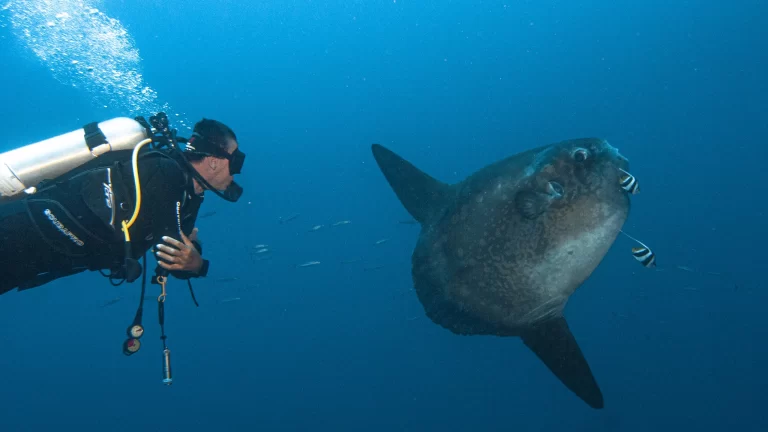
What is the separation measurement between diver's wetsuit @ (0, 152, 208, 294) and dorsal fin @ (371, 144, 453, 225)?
2.50 metres

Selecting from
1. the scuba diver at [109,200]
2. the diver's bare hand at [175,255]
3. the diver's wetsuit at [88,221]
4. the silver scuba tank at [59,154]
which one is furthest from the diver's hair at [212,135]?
the diver's bare hand at [175,255]

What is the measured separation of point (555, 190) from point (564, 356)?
164 centimetres

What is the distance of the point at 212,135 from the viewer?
3844 mm

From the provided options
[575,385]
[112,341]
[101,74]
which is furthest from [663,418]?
[101,74]

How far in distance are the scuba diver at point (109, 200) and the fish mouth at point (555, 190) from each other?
2812mm

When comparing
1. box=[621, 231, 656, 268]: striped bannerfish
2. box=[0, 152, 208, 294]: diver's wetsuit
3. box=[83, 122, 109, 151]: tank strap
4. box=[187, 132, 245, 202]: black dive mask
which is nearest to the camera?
box=[0, 152, 208, 294]: diver's wetsuit

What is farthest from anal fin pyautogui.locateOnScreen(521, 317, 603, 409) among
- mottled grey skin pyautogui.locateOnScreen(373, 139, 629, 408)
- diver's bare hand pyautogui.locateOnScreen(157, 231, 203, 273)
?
diver's bare hand pyautogui.locateOnScreen(157, 231, 203, 273)

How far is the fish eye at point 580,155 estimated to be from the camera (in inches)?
134

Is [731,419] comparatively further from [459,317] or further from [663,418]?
[459,317]

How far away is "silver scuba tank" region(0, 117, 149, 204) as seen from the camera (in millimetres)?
3502

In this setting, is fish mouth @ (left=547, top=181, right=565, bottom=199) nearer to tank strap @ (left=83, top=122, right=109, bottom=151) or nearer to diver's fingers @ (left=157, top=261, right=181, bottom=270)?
diver's fingers @ (left=157, top=261, right=181, bottom=270)

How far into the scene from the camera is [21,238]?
301 centimetres

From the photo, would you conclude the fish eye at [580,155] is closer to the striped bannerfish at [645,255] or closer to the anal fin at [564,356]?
the anal fin at [564,356]

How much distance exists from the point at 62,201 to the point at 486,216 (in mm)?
3433
